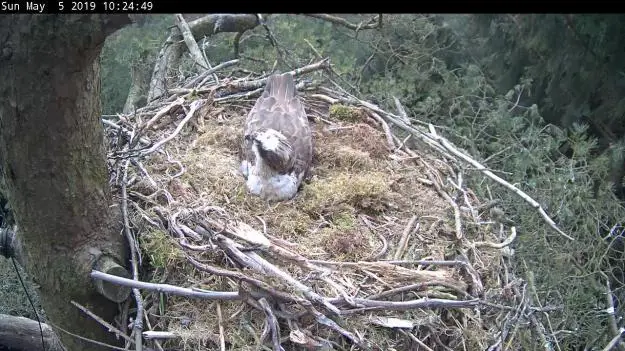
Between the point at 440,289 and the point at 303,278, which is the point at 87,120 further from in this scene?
the point at 440,289

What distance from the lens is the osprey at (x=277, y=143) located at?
407 centimetres

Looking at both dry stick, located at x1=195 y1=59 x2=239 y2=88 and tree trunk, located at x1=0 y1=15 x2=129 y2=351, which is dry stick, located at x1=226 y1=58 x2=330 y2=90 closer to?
dry stick, located at x1=195 y1=59 x2=239 y2=88

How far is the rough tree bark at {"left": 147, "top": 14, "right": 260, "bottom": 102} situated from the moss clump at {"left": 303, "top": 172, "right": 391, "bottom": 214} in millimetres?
1645

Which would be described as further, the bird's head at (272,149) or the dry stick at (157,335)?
A: the bird's head at (272,149)

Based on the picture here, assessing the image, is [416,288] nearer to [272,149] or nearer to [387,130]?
[272,149]

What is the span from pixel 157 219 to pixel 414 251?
1295 millimetres

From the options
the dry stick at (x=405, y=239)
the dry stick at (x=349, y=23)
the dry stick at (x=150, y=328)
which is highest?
the dry stick at (x=349, y=23)

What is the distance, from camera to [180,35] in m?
5.43

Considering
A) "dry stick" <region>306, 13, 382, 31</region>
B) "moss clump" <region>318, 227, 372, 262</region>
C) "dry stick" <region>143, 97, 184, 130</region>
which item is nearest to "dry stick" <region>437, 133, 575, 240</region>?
"moss clump" <region>318, 227, 372, 262</region>

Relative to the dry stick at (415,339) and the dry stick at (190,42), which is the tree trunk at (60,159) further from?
the dry stick at (190,42)

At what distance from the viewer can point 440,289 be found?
325 centimetres

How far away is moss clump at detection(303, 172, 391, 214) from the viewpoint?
4.03 m

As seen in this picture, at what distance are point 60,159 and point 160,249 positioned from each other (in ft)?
2.13

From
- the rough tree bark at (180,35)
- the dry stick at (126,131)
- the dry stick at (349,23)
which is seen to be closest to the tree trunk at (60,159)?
the dry stick at (126,131)
